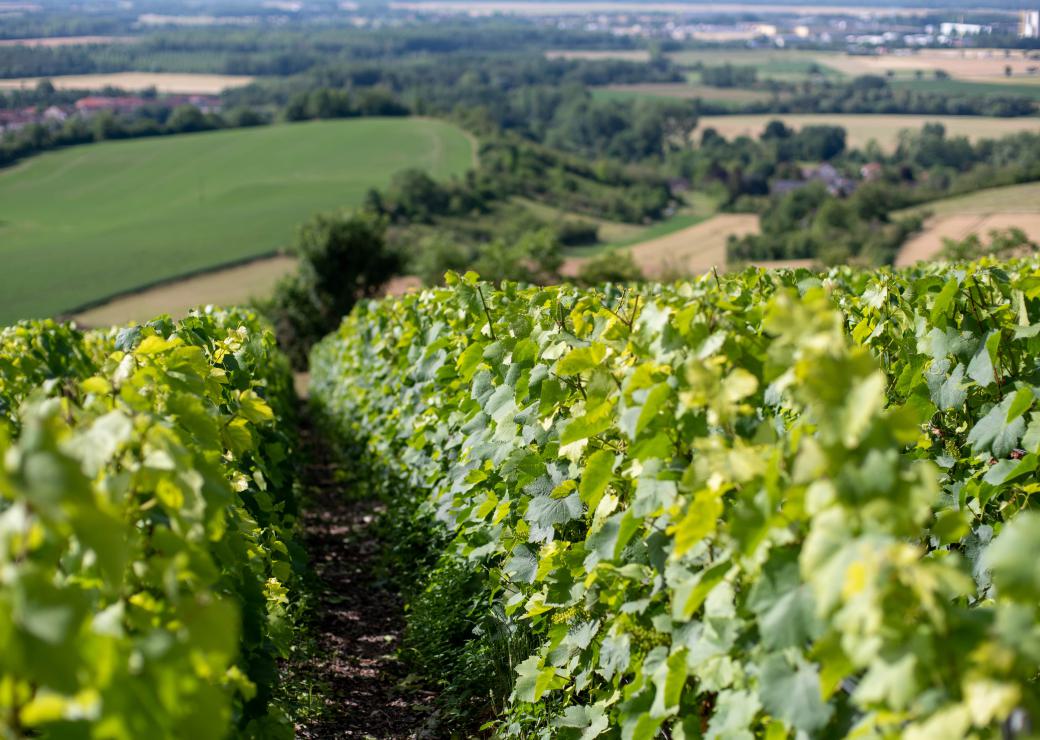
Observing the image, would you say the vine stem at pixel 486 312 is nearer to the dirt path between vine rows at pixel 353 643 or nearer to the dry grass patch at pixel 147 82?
the dirt path between vine rows at pixel 353 643

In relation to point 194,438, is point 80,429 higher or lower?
higher

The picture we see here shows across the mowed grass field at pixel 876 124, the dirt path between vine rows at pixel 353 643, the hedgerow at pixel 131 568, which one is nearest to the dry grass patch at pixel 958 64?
the mowed grass field at pixel 876 124

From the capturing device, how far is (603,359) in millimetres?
3277

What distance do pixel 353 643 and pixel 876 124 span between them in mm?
126616

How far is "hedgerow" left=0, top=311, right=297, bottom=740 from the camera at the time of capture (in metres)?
1.61

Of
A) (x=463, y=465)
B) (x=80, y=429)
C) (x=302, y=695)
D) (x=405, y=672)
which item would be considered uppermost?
(x=80, y=429)

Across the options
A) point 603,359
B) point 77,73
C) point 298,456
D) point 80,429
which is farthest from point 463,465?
point 77,73

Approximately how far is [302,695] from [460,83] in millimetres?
165684

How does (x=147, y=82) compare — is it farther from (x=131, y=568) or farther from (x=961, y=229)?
(x=131, y=568)

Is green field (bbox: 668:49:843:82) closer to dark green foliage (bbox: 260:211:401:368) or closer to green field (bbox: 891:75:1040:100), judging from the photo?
green field (bbox: 891:75:1040:100)

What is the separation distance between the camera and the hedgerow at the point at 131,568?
63.5 inches

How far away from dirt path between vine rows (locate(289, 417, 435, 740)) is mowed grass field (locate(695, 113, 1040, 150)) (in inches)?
4140

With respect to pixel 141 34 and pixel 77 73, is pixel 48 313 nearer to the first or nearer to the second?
pixel 77 73

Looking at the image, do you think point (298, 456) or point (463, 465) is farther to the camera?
point (298, 456)
